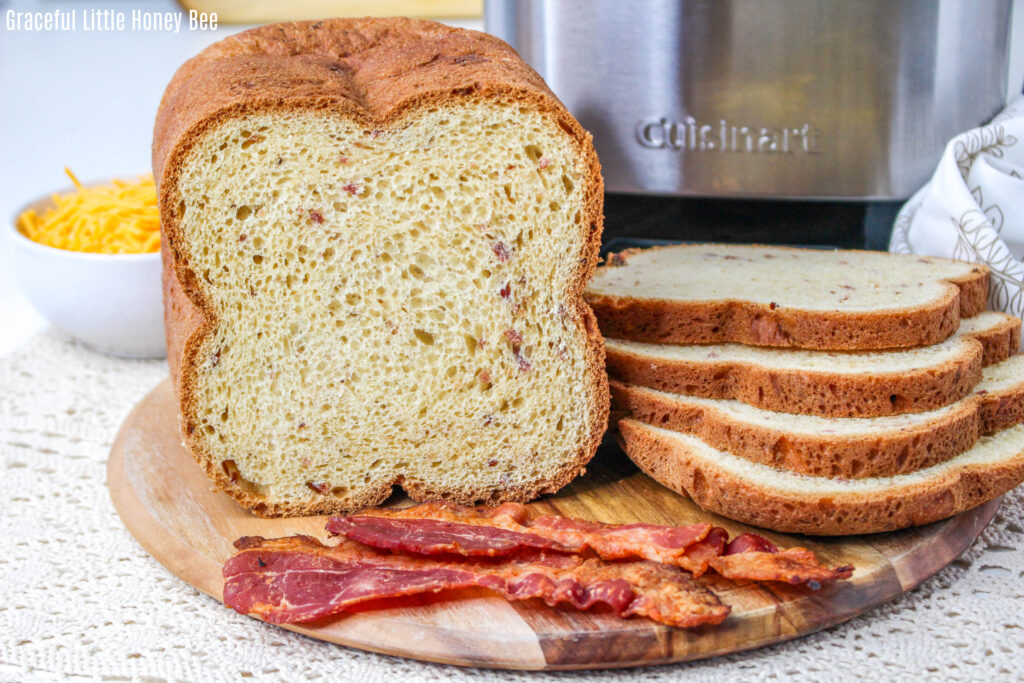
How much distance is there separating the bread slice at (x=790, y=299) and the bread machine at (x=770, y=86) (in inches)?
13.1

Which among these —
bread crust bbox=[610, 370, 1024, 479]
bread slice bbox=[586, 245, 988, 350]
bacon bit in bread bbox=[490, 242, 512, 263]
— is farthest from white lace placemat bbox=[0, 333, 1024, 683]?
bacon bit in bread bbox=[490, 242, 512, 263]

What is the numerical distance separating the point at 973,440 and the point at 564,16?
2.10m

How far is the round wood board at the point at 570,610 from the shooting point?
2.16m

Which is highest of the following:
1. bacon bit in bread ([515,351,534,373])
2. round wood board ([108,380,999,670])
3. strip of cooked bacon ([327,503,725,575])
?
bacon bit in bread ([515,351,534,373])

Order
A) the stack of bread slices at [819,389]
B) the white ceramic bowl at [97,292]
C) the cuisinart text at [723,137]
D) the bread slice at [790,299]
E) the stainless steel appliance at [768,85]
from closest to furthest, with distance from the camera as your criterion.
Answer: the stack of bread slices at [819,389], the bread slice at [790,299], the stainless steel appliance at [768,85], the cuisinart text at [723,137], the white ceramic bowl at [97,292]

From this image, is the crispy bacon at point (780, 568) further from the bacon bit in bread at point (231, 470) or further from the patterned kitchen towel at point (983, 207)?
the patterned kitchen towel at point (983, 207)

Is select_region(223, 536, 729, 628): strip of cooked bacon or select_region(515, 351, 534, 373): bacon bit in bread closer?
select_region(223, 536, 729, 628): strip of cooked bacon

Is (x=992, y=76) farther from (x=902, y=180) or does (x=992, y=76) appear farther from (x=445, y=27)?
(x=445, y=27)

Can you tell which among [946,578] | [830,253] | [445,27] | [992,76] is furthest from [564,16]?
[946,578]

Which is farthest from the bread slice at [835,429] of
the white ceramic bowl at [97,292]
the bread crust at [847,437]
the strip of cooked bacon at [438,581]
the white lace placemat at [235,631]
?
the white ceramic bowl at [97,292]

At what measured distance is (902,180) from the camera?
3713mm

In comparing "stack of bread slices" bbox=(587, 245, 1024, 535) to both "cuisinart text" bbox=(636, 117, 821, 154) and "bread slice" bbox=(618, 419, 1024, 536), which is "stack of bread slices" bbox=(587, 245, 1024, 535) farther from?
"cuisinart text" bbox=(636, 117, 821, 154)

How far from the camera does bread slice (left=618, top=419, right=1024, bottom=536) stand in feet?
7.89

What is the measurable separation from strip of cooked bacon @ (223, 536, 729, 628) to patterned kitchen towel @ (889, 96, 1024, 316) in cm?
198
